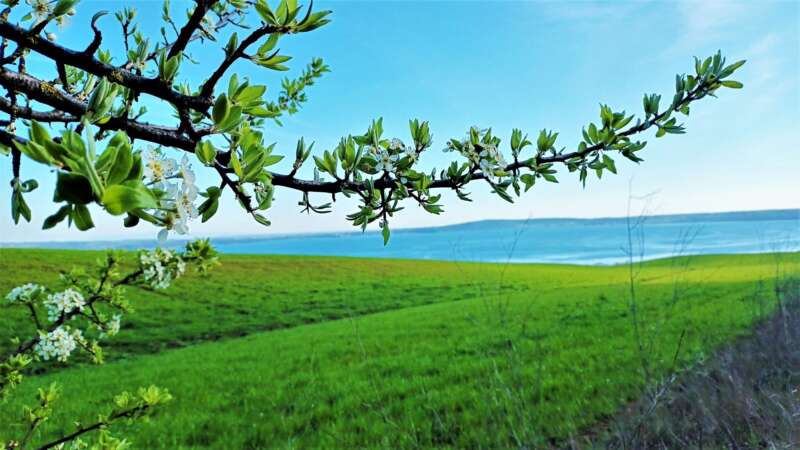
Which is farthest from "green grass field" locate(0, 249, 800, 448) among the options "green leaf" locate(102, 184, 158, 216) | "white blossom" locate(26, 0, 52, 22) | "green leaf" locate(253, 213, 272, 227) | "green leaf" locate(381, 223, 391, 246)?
"green leaf" locate(102, 184, 158, 216)

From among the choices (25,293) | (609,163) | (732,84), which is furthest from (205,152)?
(25,293)

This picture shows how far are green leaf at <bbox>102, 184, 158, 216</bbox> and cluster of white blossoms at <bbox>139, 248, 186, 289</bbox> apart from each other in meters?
3.41

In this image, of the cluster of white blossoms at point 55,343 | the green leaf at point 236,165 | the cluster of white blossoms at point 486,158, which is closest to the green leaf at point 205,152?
the green leaf at point 236,165

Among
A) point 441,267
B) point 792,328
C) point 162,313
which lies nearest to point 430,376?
point 792,328

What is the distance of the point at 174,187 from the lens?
994mm

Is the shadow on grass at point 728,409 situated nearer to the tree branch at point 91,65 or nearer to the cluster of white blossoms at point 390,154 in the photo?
the cluster of white blossoms at point 390,154

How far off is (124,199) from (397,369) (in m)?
8.41

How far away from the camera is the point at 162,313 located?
20.7 metres

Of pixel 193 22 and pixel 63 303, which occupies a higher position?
pixel 193 22

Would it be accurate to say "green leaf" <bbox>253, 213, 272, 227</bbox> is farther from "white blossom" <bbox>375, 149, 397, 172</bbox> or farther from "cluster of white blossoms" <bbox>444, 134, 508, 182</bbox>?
"cluster of white blossoms" <bbox>444, 134, 508, 182</bbox>

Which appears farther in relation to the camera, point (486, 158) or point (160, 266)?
point (160, 266)

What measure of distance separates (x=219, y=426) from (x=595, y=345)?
6838 mm

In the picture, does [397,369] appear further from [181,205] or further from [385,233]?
[181,205]

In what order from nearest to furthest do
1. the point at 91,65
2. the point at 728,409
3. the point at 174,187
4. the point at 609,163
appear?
Answer: the point at 174,187 → the point at 91,65 → the point at 609,163 → the point at 728,409
